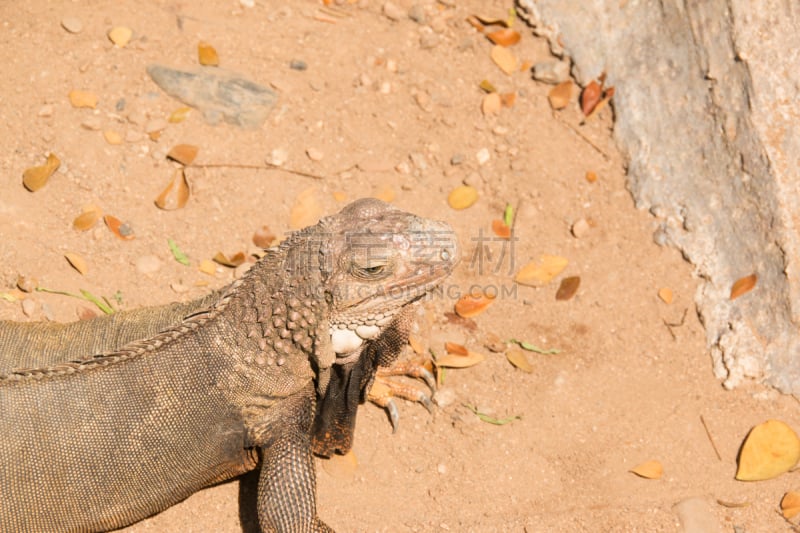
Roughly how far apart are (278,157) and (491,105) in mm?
1466

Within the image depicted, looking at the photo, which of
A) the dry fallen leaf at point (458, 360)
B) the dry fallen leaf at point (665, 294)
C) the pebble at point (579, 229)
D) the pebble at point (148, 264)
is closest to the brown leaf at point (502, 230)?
the pebble at point (579, 229)

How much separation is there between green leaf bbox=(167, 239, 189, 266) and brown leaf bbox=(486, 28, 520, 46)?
2.64 metres

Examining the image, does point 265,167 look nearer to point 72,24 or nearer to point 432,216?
point 432,216

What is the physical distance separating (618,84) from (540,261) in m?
1.42

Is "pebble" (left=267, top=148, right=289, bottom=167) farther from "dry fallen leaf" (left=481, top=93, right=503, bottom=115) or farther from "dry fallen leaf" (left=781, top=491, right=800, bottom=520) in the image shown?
"dry fallen leaf" (left=781, top=491, right=800, bottom=520)

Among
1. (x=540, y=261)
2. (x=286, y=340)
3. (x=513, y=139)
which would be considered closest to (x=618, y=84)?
(x=513, y=139)

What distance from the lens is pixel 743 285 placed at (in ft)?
14.4

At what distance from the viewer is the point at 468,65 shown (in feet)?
17.6

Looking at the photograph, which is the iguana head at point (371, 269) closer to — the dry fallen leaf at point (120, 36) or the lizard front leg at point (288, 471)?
the lizard front leg at point (288, 471)

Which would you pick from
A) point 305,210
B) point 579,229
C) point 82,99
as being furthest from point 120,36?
point 579,229

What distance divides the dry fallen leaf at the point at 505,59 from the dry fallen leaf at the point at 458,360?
7.06 ft

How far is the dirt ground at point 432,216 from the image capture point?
392cm

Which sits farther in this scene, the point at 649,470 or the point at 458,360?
the point at 458,360

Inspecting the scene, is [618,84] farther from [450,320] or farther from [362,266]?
[362,266]
